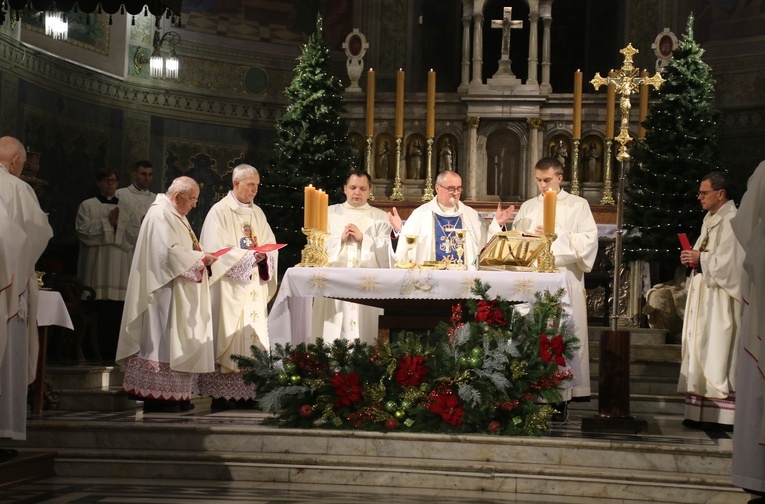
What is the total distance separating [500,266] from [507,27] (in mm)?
6724

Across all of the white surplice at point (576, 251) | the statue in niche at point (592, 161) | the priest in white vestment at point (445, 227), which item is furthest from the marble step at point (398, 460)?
the statue in niche at point (592, 161)

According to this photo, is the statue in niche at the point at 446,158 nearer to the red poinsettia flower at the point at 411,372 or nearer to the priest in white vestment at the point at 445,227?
the priest in white vestment at the point at 445,227

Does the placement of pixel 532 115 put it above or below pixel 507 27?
below

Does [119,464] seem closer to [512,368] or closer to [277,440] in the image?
[277,440]

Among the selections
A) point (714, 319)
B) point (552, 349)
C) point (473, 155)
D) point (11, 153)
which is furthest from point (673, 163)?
point (11, 153)

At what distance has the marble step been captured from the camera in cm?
680

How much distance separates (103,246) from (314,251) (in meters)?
4.47

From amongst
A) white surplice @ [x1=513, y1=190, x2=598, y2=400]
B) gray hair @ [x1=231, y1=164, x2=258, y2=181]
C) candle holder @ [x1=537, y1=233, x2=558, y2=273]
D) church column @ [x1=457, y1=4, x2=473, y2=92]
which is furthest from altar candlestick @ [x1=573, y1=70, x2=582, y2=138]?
candle holder @ [x1=537, y1=233, x2=558, y2=273]

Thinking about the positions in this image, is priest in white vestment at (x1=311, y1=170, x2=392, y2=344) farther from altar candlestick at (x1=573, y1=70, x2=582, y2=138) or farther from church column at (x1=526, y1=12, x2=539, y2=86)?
church column at (x1=526, y1=12, x2=539, y2=86)

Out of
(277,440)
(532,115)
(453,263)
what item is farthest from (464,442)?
(532,115)

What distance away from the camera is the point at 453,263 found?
28.5ft

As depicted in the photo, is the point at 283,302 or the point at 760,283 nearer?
the point at 760,283

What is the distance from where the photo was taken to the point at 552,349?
764 cm

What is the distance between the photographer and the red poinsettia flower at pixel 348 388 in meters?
7.62
